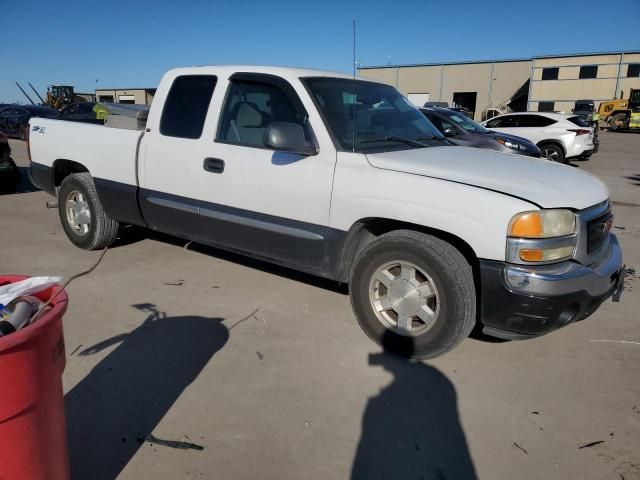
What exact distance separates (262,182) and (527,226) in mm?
1867

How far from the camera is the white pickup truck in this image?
278 centimetres

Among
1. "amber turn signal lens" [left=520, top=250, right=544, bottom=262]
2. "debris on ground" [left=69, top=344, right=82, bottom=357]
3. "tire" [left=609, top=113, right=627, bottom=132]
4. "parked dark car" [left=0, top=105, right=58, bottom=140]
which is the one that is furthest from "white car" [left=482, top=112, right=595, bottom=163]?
"tire" [left=609, top=113, right=627, bottom=132]

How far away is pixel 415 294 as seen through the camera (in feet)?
10.3

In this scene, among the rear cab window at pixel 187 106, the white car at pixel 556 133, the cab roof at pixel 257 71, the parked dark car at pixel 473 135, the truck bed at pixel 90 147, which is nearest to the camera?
the cab roof at pixel 257 71

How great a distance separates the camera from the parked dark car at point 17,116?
18.2 metres

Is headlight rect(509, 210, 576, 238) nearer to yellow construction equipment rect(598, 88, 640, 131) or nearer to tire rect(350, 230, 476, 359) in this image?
tire rect(350, 230, 476, 359)

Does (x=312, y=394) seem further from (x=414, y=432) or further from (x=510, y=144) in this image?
(x=510, y=144)

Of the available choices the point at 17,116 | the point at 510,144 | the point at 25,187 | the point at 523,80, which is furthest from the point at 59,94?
the point at 523,80

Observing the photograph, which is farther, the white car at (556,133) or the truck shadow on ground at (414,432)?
the white car at (556,133)

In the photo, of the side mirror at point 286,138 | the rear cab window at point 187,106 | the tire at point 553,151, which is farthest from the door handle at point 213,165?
the tire at point 553,151

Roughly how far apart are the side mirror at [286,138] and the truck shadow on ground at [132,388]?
1401 millimetres

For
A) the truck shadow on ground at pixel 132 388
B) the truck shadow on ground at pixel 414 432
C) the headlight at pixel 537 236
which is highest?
the headlight at pixel 537 236

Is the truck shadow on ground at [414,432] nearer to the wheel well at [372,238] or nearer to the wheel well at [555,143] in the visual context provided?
the wheel well at [372,238]

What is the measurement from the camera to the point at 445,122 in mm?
10594
